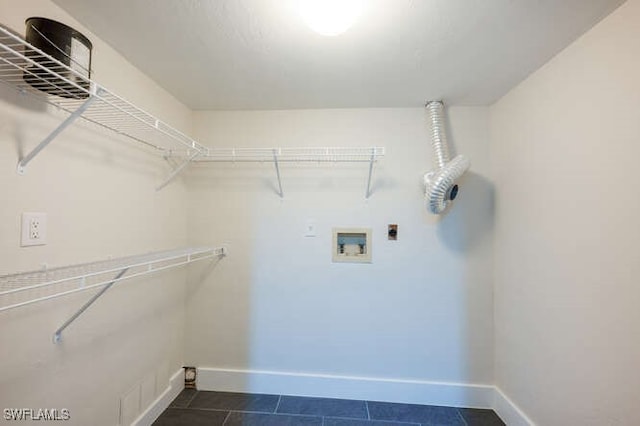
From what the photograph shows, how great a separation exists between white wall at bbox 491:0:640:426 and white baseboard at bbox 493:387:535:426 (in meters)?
0.04

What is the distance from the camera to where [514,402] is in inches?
63.7

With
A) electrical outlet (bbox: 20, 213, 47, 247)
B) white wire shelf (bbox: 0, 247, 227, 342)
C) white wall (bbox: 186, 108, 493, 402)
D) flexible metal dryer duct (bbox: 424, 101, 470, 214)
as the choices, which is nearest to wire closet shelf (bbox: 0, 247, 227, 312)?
white wire shelf (bbox: 0, 247, 227, 342)

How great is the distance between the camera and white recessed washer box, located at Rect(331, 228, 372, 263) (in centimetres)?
194

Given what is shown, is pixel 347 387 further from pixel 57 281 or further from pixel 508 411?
pixel 57 281

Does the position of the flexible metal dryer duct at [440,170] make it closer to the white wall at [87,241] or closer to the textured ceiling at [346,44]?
the textured ceiling at [346,44]

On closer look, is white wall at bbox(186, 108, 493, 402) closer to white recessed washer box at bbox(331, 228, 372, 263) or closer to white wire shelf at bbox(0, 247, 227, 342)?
white recessed washer box at bbox(331, 228, 372, 263)

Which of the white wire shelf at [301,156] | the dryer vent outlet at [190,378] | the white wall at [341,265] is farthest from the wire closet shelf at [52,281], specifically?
the dryer vent outlet at [190,378]

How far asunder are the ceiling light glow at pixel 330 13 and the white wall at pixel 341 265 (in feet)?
3.17

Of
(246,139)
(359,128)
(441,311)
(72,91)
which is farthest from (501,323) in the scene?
(72,91)

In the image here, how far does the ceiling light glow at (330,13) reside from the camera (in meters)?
0.95

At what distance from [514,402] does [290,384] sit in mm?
1447

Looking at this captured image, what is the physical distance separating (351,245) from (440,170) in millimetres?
793

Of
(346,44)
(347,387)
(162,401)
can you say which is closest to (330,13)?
(346,44)

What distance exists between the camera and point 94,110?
1.13 m
